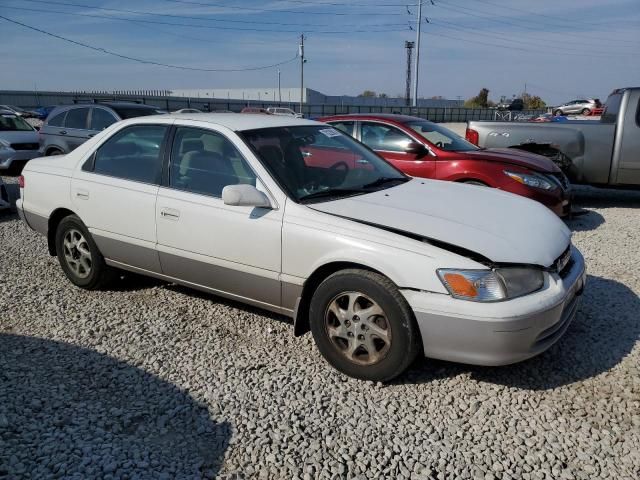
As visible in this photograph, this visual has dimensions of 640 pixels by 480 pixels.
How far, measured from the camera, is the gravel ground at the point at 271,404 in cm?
260

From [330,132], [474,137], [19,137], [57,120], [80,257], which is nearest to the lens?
[330,132]

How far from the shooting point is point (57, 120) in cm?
1111

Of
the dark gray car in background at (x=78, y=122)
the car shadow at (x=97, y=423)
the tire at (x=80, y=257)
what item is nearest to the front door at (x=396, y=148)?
the tire at (x=80, y=257)

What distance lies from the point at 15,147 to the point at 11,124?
128cm

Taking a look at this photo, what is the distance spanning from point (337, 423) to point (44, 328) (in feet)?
8.31

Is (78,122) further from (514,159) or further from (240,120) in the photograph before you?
(514,159)

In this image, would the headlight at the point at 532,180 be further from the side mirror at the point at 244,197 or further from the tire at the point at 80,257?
the tire at the point at 80,257

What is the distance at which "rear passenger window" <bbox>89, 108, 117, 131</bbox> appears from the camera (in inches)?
405

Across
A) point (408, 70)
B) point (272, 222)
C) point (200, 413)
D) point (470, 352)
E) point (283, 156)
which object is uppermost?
point (408, 70)

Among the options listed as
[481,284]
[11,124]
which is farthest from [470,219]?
[11,124]

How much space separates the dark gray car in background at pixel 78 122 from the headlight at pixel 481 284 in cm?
882

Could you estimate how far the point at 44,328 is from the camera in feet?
13.5

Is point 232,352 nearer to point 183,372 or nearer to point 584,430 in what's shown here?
point 183,372

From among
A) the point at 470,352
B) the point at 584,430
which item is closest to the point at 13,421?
the point at 470,352
